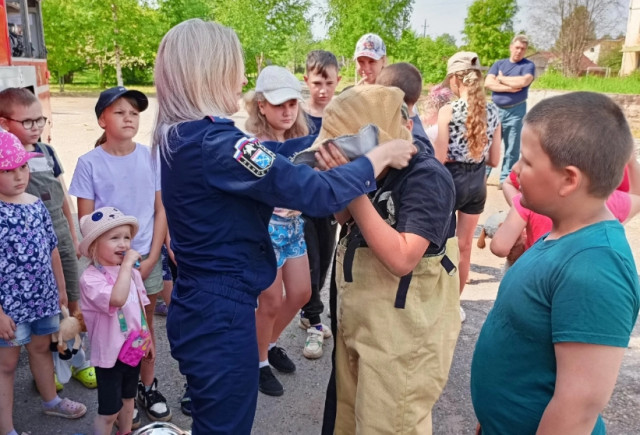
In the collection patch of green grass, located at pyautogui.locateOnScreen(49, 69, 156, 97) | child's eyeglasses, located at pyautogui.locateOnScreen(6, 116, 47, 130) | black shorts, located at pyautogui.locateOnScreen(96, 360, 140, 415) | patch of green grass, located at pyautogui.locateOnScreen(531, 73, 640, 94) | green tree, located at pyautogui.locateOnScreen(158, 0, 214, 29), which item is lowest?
patch of green grass, located at pyautogui.locateOnScreen(49, 69, 156, 97)

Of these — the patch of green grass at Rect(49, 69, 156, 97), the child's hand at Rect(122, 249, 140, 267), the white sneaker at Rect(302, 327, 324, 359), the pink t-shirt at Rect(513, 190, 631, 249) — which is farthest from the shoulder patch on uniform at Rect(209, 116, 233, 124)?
the patch of green grass at Rect(49, 69, 156, 97)

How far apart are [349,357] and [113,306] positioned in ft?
3.76

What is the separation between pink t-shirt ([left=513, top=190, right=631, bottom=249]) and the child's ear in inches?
56.6

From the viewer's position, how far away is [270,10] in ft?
93.7

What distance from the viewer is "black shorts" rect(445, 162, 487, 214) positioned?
4.12 meters

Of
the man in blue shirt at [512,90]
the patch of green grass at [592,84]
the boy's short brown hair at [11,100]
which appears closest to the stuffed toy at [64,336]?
the boy's short brown hair at [11,100]

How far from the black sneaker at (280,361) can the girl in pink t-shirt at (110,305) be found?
119 cm

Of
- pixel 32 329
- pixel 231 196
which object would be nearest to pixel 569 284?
pixel 231 196

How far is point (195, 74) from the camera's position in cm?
190

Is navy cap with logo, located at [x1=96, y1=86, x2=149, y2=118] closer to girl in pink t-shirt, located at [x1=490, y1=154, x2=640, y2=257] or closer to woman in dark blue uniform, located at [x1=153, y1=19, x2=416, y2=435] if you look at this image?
woman in dark blue uniform, located at [x1=153, y1=19, x2=416, y2=435]

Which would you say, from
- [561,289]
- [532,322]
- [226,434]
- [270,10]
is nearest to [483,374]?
[532,322]

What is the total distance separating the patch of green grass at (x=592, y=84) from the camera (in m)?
17.3

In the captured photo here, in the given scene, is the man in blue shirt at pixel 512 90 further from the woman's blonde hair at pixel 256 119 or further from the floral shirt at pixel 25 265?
the floral shirt at pixel 25 265

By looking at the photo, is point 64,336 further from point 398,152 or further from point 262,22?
point 262,22
